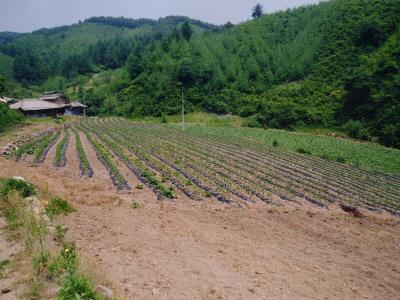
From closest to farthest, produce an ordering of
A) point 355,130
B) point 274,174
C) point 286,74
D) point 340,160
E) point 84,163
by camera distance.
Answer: point 84,163 → point 274,174 → point 340,160 → point 355,130 → point 286,74

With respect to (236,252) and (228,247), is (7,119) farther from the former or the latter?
(236,252)

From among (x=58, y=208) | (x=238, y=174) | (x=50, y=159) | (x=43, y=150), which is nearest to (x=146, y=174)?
(x=238, y=174)

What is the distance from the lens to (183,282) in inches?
284

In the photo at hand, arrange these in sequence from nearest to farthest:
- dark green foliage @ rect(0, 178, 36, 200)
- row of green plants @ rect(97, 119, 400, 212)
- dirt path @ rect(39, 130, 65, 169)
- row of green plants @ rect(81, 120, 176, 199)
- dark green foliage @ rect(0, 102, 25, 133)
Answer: dark green foliage @ rect(0, 178, 36, 200), row of green plants @ rect(81, 120, 176, 199), row of green plants @ rect(97, 119, 400, 212), dirt path @ rect(39, 130, 65, 169), dark green foliage @ rect(0, 102, 25, 133)

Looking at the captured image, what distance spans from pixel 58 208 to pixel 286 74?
63560mm

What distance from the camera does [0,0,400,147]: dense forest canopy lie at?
156 ft

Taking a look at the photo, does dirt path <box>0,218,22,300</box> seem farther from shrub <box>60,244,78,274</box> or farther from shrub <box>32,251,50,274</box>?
shrub <box>60,244,78,274</box>

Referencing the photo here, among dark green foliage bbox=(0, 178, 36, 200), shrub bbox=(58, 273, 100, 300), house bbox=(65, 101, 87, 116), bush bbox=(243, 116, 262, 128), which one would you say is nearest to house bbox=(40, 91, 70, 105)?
house bbox=(65, 101, 87, 116)

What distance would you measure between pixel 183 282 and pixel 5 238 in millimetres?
4884

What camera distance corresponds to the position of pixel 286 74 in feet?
223

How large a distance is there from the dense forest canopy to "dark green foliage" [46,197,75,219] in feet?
125

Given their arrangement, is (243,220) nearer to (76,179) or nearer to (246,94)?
(76,179)

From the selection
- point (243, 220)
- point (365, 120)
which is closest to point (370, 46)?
point (365, 120)

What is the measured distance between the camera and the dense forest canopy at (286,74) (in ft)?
156
